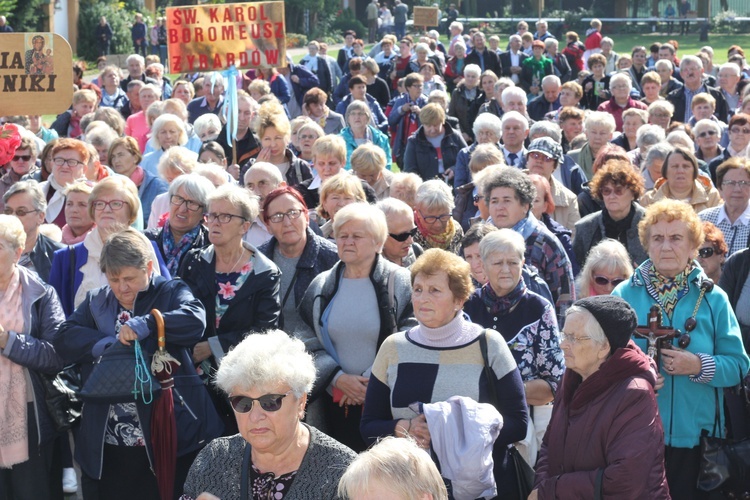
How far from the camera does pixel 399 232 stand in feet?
22.1

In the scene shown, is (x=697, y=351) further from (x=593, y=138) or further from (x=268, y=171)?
(x=593, y=138)

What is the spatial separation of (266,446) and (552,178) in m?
5.35

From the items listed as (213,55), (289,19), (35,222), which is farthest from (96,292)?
(289,19)

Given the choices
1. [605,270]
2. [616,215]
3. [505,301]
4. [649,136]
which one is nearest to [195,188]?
[505,301]

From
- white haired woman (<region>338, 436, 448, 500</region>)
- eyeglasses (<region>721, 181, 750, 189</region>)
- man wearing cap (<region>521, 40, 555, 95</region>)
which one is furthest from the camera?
man wearing cap (<region>521, 40, 555, 95</region>)

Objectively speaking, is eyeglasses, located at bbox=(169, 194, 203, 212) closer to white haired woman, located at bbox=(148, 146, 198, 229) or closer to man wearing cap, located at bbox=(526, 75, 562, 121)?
white haired woman, located at bbox=(148, 146, 198, 229)

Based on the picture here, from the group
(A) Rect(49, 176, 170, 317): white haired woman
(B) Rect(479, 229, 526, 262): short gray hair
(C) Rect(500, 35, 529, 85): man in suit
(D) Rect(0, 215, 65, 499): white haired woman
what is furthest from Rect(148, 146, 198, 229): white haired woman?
(C) Rect(500, 35, 529, 85): man in suit

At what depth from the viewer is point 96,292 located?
5590mm

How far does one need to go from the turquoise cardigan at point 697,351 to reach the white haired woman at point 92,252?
285 centimetres

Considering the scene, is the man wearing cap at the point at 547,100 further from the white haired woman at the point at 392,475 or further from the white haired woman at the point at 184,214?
the white haired woman at the point at 392,475

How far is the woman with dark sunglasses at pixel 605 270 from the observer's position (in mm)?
6199

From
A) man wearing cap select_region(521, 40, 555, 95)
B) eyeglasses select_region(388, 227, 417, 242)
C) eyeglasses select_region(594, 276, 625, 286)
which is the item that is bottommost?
eyeglasses select_region(594, 276, 625, 286)

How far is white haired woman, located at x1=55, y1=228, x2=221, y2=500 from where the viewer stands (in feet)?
17.6

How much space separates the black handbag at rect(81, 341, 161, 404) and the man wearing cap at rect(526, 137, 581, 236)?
429cm
